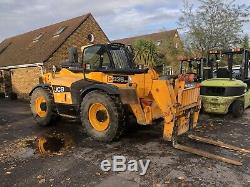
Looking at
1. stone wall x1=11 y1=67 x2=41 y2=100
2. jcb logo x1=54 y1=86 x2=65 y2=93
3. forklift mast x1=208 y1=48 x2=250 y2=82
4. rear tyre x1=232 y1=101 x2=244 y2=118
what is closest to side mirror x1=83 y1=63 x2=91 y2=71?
jcb logo x1=54 y1=86 x2=65 y2=93

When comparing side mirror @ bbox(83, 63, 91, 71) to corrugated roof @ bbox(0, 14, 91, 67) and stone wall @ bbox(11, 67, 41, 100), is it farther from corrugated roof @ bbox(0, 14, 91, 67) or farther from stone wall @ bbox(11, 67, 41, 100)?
stone wall @ bbox(11, 67, 41, 100)

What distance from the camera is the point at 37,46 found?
21.0 meters

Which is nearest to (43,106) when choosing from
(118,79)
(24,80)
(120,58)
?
(120,58)

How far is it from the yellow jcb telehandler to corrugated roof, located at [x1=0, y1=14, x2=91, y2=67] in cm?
973

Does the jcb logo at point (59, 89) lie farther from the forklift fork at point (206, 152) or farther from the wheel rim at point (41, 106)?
the forklift fork at point (206, 152)

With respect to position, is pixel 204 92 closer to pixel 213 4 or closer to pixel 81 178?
pixel 81 178

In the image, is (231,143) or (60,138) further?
(60,138)

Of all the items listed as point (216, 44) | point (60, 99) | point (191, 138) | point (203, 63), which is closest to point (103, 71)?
point (60, 99)

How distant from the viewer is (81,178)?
5406 mm

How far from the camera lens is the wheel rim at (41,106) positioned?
9.66 metres

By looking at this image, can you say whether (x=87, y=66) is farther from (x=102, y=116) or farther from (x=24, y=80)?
(x=24, y=80)

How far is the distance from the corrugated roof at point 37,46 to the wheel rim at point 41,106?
8106mm

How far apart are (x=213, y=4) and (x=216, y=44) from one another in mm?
3367

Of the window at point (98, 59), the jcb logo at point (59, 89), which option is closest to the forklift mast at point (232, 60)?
the window at point (98, 59)
